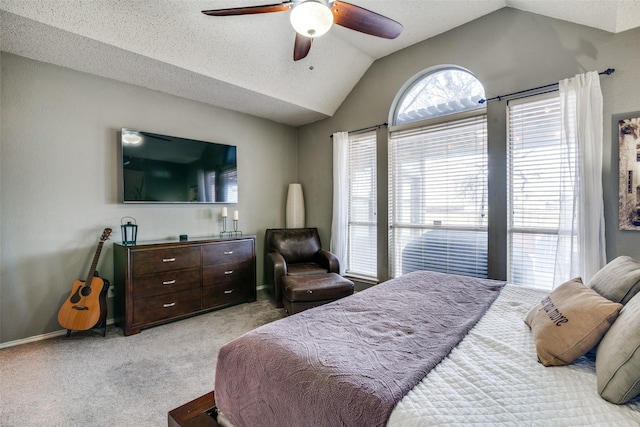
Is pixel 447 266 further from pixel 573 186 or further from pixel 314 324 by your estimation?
pixel 314 324

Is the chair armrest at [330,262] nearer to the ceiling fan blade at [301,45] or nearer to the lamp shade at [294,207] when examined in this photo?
the lamp shade at [294,207]

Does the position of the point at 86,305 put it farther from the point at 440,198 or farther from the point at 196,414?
the point at 440,198

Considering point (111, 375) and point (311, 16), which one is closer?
point (311, 16)

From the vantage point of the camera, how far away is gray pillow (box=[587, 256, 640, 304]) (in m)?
1.23

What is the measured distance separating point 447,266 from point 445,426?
2770 millimetres

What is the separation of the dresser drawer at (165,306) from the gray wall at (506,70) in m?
2.32

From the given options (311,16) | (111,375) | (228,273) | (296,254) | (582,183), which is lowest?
(111,375)

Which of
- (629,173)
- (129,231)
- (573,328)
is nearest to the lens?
(573,328)

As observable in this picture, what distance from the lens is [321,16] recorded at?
182 cm

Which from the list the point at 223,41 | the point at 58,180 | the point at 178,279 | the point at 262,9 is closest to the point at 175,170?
the point at 58,180

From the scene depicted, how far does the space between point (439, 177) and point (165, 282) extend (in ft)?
10.4

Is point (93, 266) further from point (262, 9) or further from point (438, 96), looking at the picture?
point (438, 96)

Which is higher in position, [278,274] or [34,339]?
[278,274]

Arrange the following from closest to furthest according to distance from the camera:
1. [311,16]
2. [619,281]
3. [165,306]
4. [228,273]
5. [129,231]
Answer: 1. [619,281]
2. [311,16]
3. [165,306]
4. [129,231]
5. [228,273]
